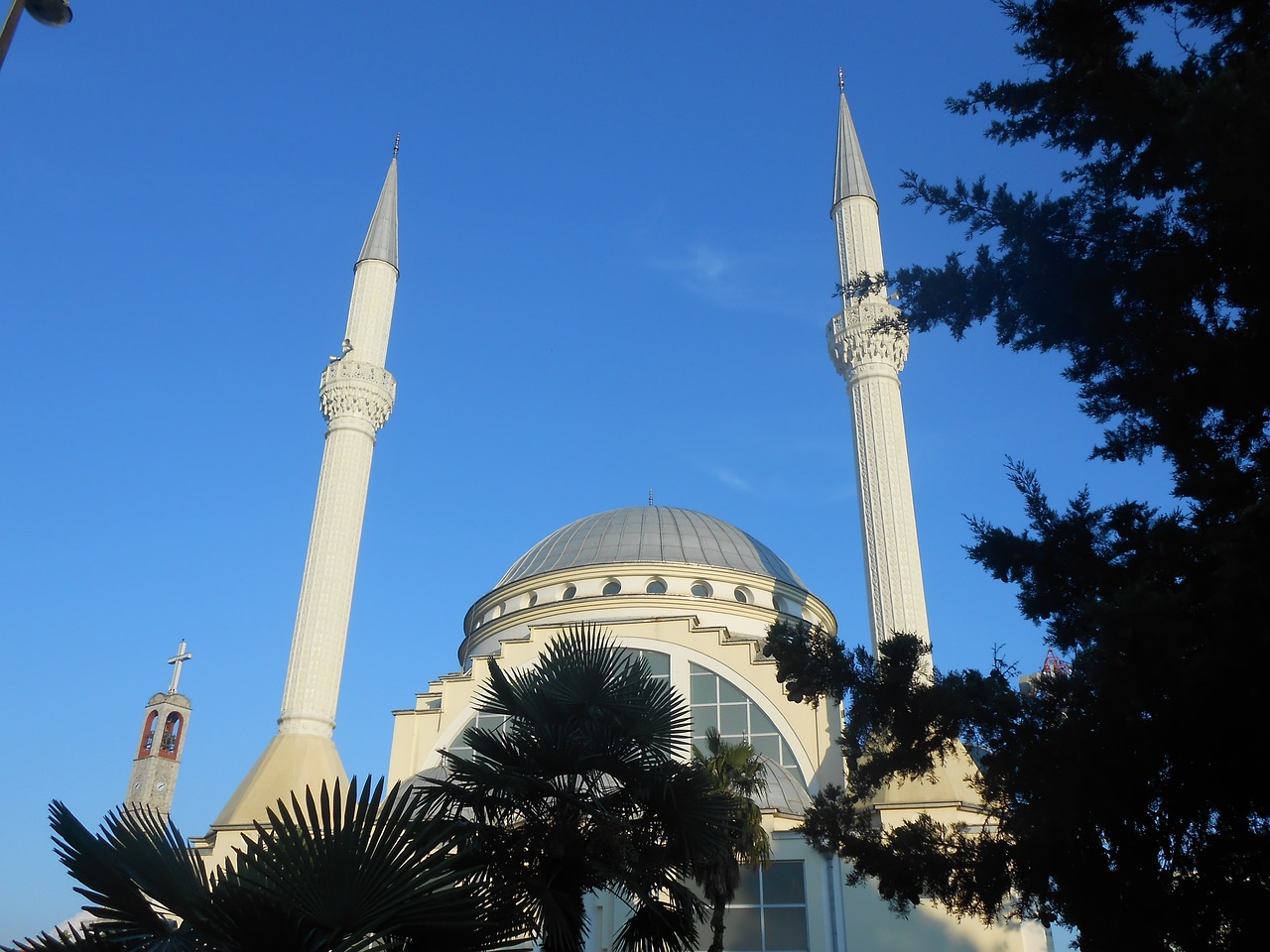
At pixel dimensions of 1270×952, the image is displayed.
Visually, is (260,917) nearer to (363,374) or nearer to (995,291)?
(995,291)

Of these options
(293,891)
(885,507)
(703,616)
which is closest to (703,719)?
(703,616)

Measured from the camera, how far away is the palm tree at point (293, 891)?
6953 millimetres

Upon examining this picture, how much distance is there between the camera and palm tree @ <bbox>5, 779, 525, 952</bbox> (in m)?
6.95

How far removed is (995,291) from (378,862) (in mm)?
7005

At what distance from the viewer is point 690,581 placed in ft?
96.0

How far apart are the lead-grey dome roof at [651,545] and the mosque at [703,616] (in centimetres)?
8

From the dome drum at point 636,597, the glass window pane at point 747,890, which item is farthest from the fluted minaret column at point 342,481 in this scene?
the glass window pane at point 747,890

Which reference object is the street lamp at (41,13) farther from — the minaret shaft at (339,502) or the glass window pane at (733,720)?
the minaret shaft at (339,502)

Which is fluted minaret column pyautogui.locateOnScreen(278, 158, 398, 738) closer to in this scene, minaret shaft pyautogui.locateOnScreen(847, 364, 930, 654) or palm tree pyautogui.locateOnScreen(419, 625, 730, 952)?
minaret shaft pyautogui.locateOnScreen(847, 364, 930, 654)

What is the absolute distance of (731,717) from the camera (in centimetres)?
2427

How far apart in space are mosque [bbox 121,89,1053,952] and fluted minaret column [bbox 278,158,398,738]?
5cm

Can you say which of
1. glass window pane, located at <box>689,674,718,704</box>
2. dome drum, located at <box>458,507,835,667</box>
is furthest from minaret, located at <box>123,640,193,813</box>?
glass window pane, located at <box>689,674,718,704</box>

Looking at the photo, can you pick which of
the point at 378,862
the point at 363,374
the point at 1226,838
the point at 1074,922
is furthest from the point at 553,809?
the point at 363,374

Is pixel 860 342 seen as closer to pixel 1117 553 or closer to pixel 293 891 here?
pixel 1117 553
